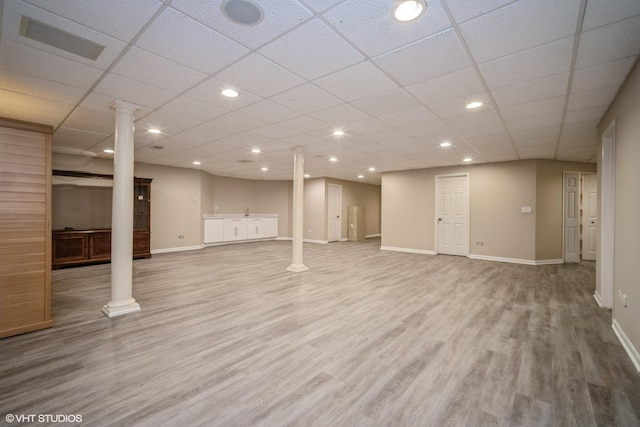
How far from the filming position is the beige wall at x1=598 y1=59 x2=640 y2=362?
2.42 m

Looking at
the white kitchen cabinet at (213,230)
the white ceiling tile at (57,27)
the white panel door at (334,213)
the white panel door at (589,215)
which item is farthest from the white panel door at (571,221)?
the white kitchen cabinet at (213,230)

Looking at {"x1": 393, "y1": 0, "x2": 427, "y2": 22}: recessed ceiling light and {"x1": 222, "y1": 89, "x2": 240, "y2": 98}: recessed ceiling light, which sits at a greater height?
{"x1": 222, "y1": 89, "x2": 240, "y2": 98}: recessed ceiling light

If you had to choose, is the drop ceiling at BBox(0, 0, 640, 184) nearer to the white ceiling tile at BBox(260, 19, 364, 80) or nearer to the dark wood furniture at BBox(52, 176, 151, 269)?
the white ceiling tile at BBox(260, 19, 364, 80)

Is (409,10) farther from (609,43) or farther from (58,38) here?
(58,38)

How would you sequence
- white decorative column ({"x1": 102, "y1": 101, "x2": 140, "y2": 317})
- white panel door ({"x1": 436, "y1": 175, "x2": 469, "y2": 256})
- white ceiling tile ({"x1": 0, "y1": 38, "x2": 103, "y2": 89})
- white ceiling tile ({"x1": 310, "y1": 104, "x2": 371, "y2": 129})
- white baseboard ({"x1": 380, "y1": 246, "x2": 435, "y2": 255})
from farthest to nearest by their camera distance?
white baseboard ({"x1": 380, "y1": 246, "x2": 435, "y2": 255}) < white panel door ({"x1": 436, "y1": 175, "x2": 469, "y2": 256}) < white ceiling tile ({"x1": 310, "y1": 104, "x2": 371, "y2": 129}) < white decorative column ({"x1": 102, "y1": 101, "x2": 140, "y2": 317}) < white ceiling tile ({"x1": 0, "y1": 38, "x2": 103, "y2": 89})

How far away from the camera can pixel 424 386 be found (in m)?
2.04

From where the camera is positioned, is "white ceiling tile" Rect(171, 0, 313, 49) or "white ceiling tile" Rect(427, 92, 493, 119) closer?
"white ceiling tile" Rect(171, 0, 313, 49)

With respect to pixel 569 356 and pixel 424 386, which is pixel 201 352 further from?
pixel 569 356

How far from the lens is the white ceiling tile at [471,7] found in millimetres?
1705

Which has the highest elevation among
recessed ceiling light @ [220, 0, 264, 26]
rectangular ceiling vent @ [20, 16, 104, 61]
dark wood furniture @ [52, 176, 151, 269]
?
rectangular ceiling vent @ [20, 16, 104, 61]

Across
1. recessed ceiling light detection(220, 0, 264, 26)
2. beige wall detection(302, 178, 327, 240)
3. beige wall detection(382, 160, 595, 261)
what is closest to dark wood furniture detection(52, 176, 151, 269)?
beige wall detection(302, 178, 327, 240)

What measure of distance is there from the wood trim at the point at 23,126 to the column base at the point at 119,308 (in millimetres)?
2098

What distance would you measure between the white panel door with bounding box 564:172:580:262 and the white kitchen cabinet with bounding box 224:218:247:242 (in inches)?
395

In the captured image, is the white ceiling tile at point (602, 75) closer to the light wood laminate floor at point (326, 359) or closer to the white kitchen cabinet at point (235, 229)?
the light wood laminate floor at point (326, 359)
